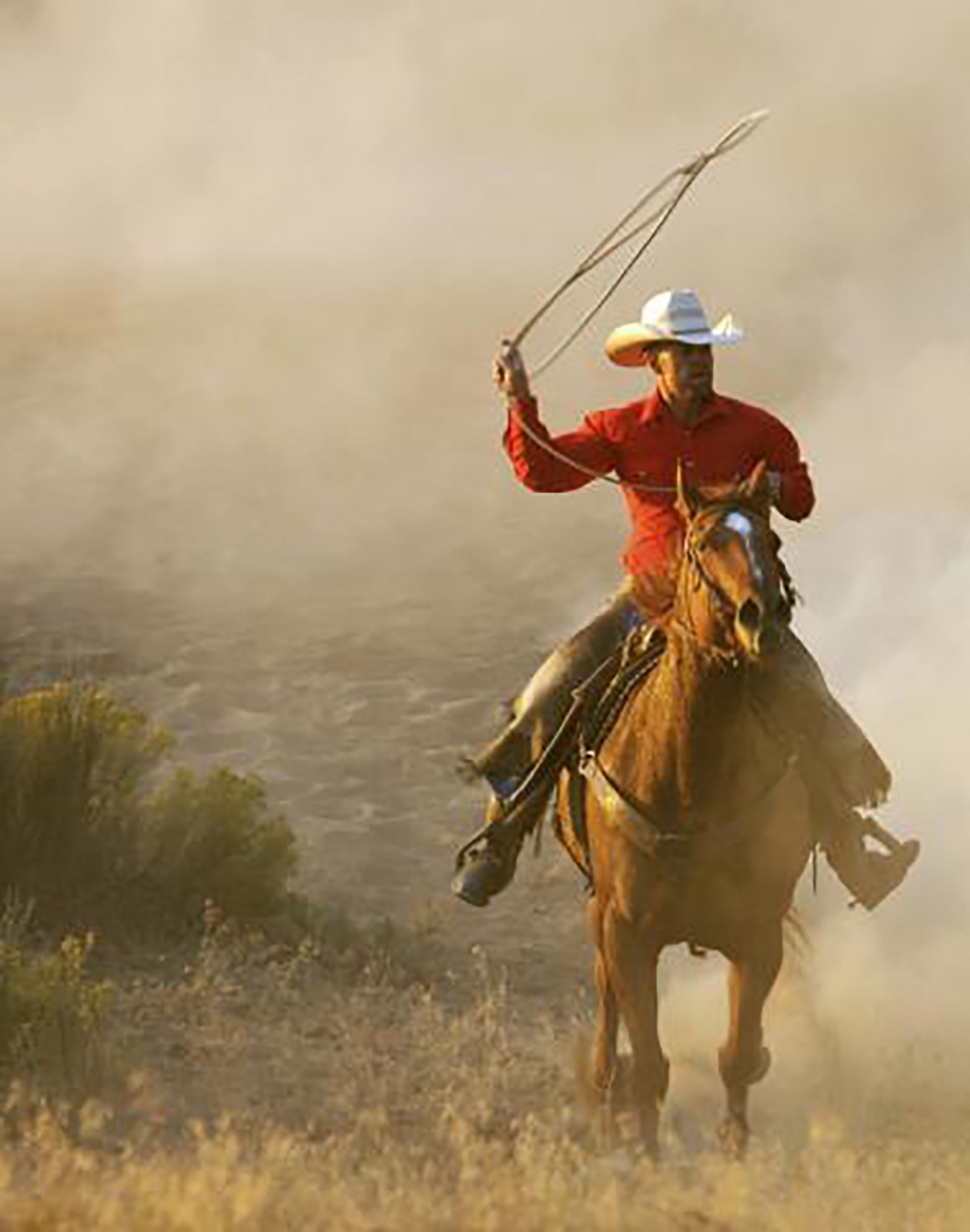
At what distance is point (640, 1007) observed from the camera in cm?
798

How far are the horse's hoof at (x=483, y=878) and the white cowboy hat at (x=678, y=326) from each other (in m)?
2.58

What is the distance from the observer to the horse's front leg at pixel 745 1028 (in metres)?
8.09

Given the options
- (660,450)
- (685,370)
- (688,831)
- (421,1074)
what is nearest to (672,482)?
(660,450)

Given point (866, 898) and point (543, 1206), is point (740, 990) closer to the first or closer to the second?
point (866, 898)

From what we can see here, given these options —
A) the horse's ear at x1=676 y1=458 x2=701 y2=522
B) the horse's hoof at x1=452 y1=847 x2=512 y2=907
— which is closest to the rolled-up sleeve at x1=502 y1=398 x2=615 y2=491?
the horse's ear at x1=676 y1=458 x2=701 y2=522

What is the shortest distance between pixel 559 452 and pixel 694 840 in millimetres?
1731

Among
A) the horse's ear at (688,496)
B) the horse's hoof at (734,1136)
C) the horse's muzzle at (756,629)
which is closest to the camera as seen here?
the horse's muzzle at (756,629)

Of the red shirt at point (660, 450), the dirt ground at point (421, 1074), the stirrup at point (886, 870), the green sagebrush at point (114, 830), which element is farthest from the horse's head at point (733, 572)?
the green sagebrush at point (114, 830)

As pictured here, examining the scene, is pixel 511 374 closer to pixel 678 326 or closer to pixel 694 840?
pixel 678 326

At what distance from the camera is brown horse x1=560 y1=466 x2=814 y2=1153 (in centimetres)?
749

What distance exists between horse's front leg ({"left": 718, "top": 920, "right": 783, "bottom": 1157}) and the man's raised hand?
2.43 meters

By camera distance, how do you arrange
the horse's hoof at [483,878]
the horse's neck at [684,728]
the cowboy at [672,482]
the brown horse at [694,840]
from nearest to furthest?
the horse's neck at [684,728], the brown horse at [694,840], the cowboy at [672,482], the horse's hoof at [483,878]

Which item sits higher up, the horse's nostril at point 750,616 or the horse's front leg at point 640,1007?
the horse's nostril at point 750,616

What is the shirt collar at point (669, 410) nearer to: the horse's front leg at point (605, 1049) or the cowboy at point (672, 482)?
the cowboy at point (672, 482)
